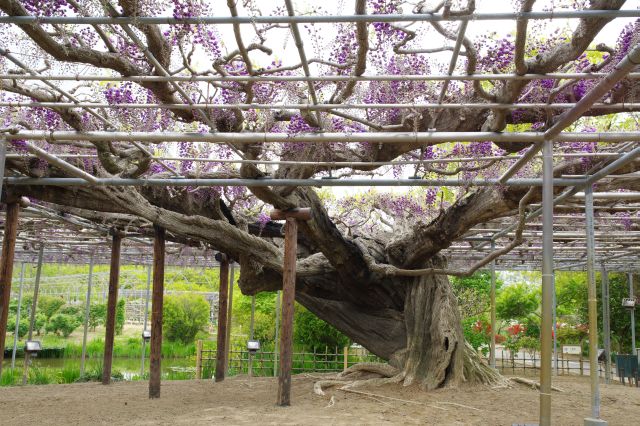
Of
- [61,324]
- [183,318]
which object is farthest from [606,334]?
[61,324]

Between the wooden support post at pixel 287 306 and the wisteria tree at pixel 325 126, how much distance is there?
0.60 feet

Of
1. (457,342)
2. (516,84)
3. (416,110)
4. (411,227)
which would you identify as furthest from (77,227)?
(516,84)

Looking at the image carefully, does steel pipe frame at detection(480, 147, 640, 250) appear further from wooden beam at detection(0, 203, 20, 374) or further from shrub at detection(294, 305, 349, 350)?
shrub at detection(294, 305, 349, 350)

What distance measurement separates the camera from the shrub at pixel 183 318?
21391mm

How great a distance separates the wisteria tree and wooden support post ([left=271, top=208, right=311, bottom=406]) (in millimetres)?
181

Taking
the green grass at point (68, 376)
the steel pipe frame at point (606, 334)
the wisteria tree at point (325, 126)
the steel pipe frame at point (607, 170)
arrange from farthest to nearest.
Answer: the steel pipe frame at point (606, 334), the green grass at point (68, 376), the steel pipe frame at point (607, 170), the wisteria tree at point (325, 126)

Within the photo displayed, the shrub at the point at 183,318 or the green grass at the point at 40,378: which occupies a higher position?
the shrub at the point at 183,318

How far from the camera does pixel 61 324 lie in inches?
931

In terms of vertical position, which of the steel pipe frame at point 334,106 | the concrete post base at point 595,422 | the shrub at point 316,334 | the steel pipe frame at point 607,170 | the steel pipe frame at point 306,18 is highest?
the steel pipe frame at point 306,18

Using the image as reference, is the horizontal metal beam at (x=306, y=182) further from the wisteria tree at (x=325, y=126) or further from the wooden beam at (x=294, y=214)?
the wooden beam at (x=294, y=214)

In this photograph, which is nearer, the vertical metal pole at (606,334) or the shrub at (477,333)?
the vertical metal pole at (606,334)

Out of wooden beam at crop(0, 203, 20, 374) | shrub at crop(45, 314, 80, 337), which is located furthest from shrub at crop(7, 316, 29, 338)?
wooden beam at crop(0, 203, 20, 374)

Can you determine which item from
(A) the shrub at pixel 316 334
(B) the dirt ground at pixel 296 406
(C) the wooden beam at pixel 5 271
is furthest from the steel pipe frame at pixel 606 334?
(C) the wooden beam at pixel 5 271

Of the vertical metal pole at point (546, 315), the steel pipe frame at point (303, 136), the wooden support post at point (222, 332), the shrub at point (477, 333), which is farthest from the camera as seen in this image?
the shrub at point (477, 333)
